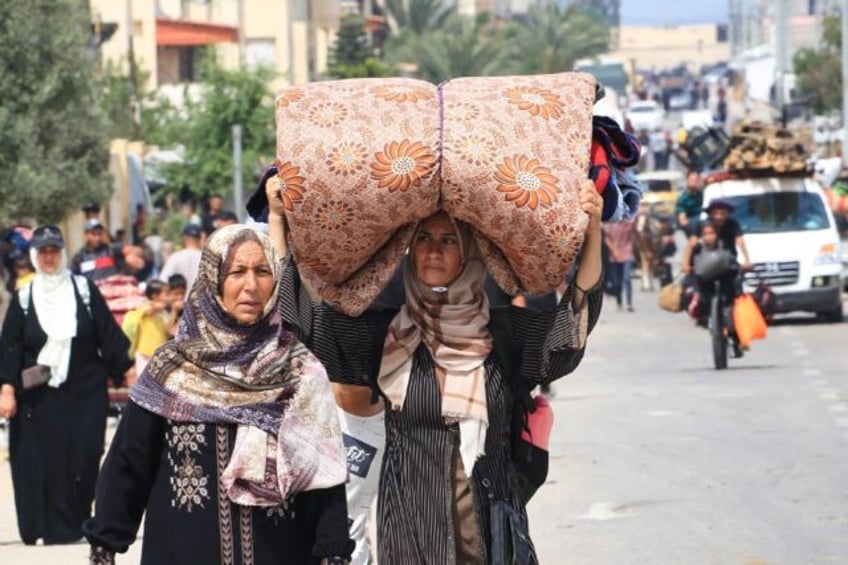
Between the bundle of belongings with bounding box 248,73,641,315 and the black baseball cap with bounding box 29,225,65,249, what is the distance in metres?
5.51

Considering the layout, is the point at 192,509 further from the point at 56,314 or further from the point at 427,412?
→ the point at 56,314

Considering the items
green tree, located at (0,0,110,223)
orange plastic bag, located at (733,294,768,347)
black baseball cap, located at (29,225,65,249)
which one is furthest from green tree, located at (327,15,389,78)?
black baseball cap, located at (29,225,65,249)

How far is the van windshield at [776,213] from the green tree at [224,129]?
11769 millimetres

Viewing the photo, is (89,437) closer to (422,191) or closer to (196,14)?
(422,191)

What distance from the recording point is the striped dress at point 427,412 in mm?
6738

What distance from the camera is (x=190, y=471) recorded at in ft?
19.5

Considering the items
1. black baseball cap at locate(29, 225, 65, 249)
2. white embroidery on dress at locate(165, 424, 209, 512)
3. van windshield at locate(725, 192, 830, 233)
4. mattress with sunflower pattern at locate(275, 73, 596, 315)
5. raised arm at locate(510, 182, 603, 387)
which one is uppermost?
mattress with sunflower pattern at locate(275, 73, 596, 315)

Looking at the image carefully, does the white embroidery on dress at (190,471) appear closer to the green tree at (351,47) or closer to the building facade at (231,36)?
the building facade at (231,36)

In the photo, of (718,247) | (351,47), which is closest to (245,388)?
(718,247)

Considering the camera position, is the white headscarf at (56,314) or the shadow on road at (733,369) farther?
the shadow on road at (733,369)

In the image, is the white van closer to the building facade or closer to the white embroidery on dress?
the white embroidery on dress

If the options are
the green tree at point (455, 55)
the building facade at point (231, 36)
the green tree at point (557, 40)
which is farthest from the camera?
the green tree at point (557, 40)

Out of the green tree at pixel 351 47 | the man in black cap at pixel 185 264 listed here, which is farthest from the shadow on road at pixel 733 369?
the green tree at pixel 351 47

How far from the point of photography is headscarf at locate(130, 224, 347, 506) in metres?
5.90
